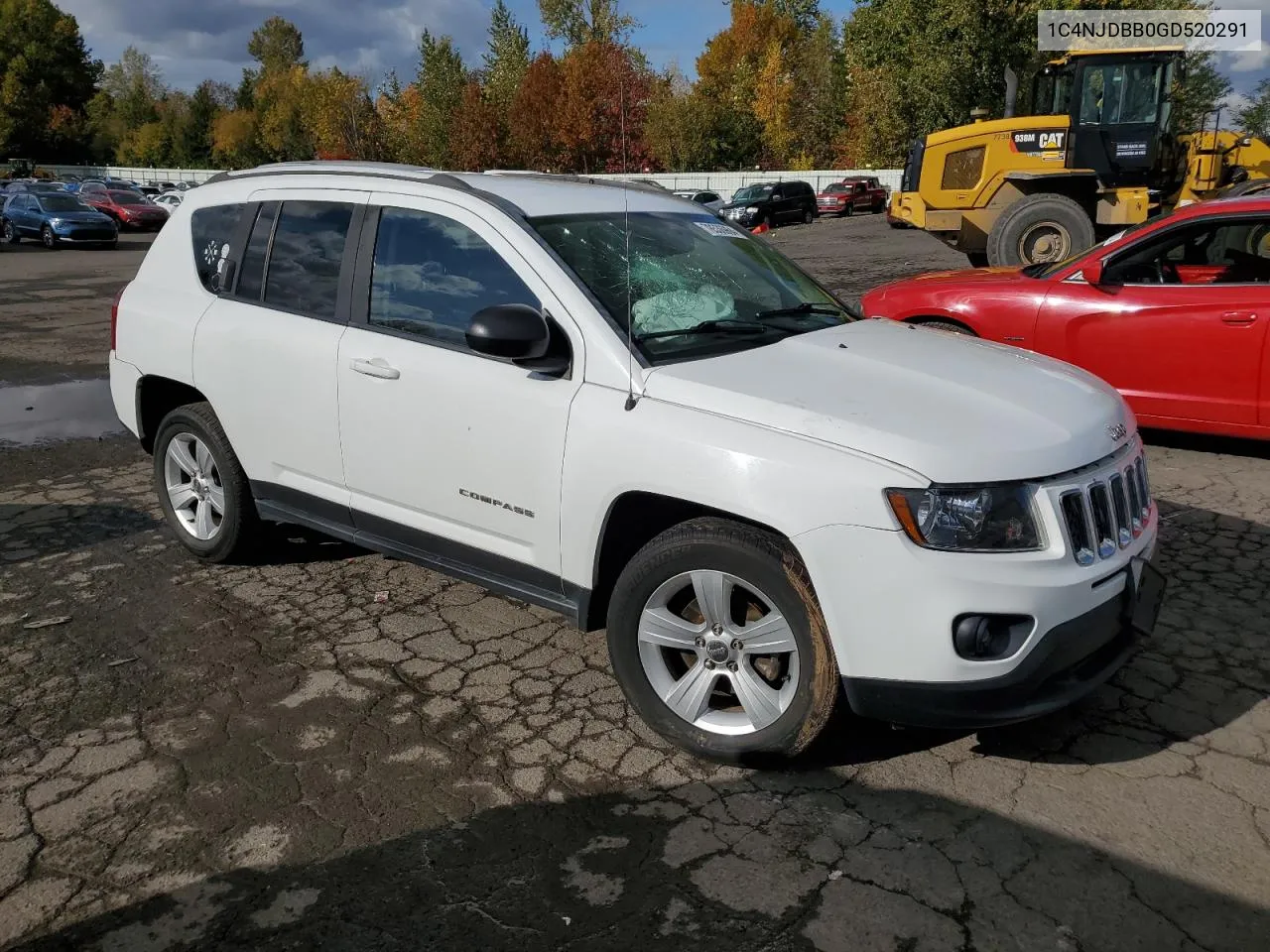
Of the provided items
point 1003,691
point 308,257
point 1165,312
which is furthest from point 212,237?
point 1165,312

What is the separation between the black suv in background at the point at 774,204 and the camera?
1356 inches

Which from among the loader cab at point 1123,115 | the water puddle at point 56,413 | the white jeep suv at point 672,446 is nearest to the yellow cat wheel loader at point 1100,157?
the loader cab at point 1123,115

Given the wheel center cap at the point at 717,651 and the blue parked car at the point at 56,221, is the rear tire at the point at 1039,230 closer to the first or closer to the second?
the wheel center cap at the point at 717,651

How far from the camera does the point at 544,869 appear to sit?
284cm

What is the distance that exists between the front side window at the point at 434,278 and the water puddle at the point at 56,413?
185 inches

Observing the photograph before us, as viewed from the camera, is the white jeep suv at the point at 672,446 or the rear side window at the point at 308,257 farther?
the rear side window at the point at 308,257

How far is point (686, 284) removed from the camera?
13.0ft

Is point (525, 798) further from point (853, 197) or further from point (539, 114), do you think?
point (539, 114)

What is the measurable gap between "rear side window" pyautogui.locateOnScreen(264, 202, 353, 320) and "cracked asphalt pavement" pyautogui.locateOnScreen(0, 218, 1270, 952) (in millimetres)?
1353

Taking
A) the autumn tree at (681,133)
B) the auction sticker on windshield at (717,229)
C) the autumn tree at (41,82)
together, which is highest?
the autumn tree at (41,82)

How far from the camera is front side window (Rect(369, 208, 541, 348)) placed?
3756 millimetres

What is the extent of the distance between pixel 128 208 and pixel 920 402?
36739 millimetres

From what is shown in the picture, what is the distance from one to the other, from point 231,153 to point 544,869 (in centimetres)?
8965

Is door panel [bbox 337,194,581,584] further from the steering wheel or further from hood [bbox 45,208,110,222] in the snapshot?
hood [bbox 45,208,110,222]
